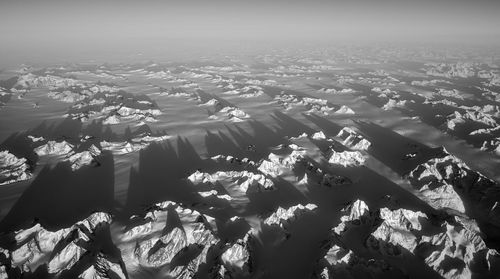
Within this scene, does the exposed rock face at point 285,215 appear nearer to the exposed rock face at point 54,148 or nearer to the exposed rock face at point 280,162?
the exposed rock face at point 280,162

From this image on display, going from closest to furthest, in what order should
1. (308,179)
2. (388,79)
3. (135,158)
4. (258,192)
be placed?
(258,192) < (308,179) < (135,158) < (388,79)

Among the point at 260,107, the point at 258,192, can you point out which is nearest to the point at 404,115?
the point at 260,107

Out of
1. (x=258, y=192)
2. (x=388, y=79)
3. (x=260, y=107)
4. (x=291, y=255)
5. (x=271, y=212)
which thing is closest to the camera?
(x=291, y=255)

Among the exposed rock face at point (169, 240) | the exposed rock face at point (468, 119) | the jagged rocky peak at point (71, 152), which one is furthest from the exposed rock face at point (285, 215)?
the exposed rock face at point (468, 119)

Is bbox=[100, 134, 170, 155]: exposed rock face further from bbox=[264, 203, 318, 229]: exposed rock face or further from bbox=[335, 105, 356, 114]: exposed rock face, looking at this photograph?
bbox=[335, 105, 356, 114]: exposed rock face

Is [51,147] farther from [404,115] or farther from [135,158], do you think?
[404,115]

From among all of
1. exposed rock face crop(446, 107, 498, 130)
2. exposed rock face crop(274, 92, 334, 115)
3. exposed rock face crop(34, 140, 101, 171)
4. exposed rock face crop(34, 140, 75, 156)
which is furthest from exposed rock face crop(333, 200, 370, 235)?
exposed rock face crop(34, 140, 75, 156)

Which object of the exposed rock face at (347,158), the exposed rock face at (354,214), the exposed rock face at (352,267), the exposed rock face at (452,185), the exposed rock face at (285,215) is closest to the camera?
the exposed rock face at (352,267)
